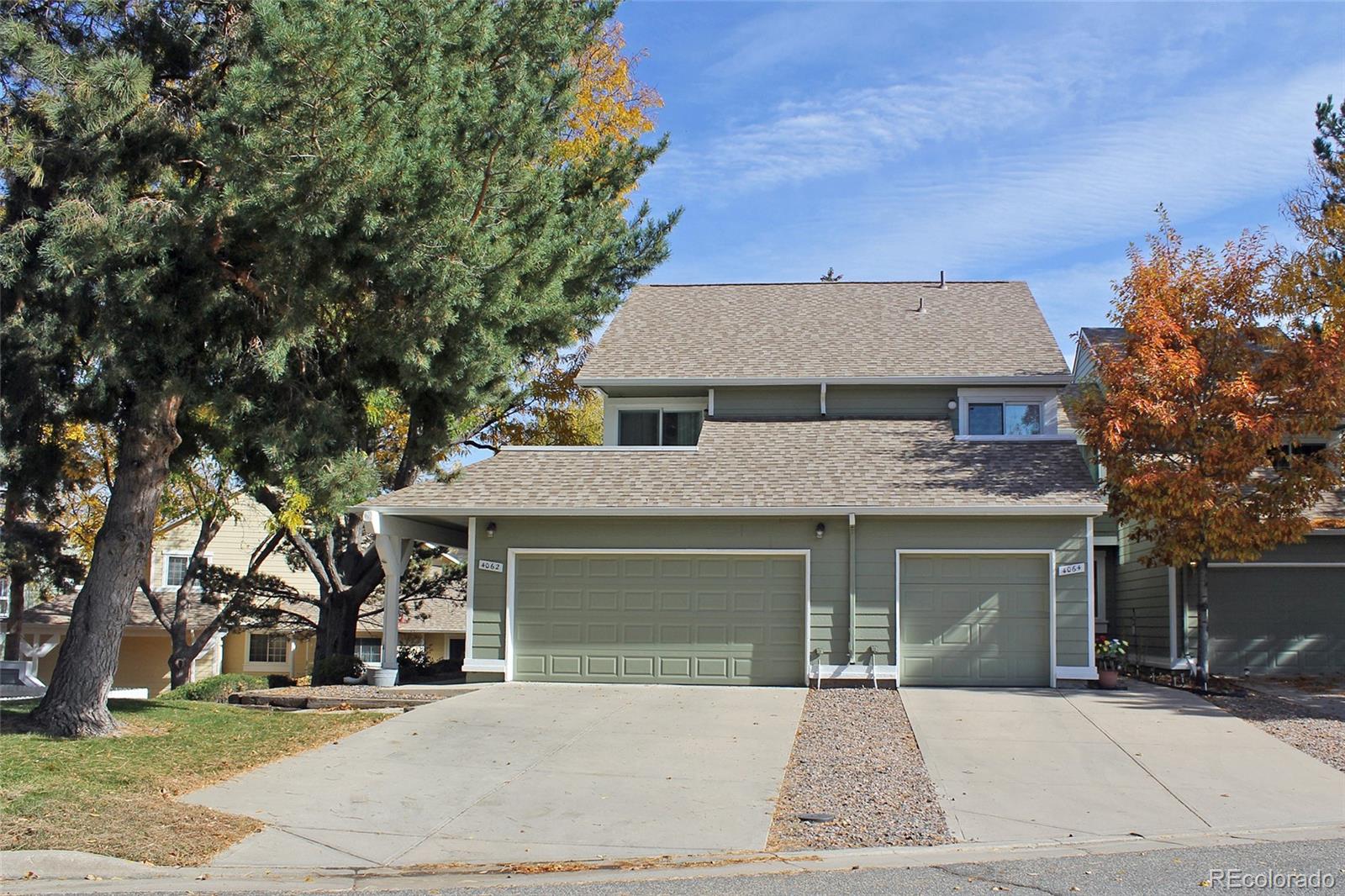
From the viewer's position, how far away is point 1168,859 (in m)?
7.76

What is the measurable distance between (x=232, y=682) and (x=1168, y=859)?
1554 centimetres

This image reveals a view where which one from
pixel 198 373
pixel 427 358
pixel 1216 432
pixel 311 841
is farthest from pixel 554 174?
pixel 1216 432

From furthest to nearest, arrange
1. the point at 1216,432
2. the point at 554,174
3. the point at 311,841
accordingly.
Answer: the point at 1216,432, the point at 554,174, the point at 311,841

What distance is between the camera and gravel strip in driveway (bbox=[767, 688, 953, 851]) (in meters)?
8.52

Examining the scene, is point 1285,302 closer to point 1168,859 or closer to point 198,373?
point 1168,859

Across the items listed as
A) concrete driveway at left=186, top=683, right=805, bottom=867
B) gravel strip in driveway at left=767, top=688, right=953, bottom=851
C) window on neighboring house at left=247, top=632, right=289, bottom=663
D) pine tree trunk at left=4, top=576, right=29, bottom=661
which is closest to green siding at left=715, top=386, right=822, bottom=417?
concrete driveway at left=186, top=683, right=805, bottom=867

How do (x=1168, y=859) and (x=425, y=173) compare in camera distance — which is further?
(x=425, y=173)

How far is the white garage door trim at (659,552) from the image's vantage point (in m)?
16.6

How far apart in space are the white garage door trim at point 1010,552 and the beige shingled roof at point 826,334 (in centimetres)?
393

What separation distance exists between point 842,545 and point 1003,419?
458 centimetres

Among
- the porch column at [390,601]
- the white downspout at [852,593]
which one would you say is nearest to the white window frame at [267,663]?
the porch column at [390,601]

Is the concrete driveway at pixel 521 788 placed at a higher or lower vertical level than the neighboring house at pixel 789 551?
lower

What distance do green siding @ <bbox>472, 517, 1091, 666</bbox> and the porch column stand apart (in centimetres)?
130

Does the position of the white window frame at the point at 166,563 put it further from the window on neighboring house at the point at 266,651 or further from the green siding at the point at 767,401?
the green siding at the point at 767,401
